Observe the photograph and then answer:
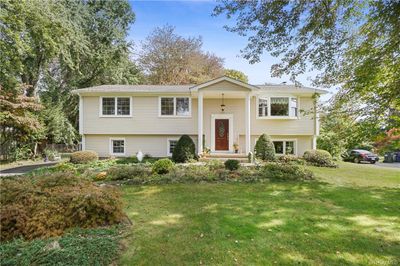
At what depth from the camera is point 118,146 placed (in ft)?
51.2

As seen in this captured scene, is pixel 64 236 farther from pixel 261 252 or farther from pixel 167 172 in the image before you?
pixel 167 172

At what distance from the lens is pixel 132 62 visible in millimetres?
28422

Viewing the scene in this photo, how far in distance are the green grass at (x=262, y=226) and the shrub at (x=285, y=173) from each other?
1.55 metres

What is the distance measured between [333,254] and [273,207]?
2206 mm

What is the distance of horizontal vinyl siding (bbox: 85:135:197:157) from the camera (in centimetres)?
1543


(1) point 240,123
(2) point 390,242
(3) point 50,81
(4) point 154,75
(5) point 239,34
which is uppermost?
(4) point 154,75

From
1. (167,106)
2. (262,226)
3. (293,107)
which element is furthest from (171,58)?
(262,226)

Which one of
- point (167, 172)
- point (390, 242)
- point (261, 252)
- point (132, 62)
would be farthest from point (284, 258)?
point (132, 62)

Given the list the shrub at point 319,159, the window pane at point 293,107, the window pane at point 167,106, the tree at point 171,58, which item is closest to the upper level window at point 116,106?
A: the window pane at point 167,106

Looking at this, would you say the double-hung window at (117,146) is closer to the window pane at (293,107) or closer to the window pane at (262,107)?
the window pane at (262,107)

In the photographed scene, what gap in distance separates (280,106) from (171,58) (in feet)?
61.5

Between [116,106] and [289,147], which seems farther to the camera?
[289,147]

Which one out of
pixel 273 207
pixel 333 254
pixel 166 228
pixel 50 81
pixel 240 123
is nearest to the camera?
pixel 333 254

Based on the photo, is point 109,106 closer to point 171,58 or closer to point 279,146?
point 279,146
